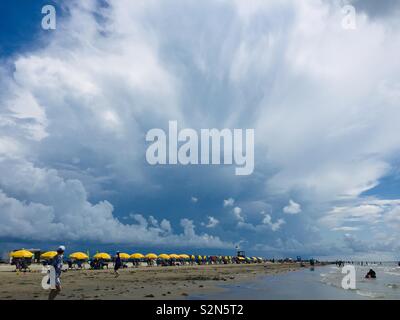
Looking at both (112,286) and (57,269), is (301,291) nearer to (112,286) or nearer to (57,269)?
(112,286)

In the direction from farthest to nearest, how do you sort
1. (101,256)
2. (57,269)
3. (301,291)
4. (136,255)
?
(136,255)
(101,256)
(301,291)
(57,269)

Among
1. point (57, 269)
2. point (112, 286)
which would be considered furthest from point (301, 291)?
point (57, 269)

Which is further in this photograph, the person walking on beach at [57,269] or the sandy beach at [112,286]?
the sandy beach at [112,286]

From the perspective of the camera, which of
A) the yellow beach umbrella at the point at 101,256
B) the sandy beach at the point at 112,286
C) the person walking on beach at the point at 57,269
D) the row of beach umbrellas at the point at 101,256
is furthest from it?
the yellow beach umbrella at the point at 101,256

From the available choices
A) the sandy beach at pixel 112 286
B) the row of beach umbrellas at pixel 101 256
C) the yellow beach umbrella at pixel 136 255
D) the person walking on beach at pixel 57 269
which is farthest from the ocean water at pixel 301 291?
the yellow beach umbrella at pixel 136 255

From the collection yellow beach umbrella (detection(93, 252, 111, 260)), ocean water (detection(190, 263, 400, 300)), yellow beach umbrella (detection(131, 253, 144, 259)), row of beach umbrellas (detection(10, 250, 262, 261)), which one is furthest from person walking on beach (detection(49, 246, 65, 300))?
yellow beach umbrella (detection(131, 253, 144, 259))

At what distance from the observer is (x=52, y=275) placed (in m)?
15.4

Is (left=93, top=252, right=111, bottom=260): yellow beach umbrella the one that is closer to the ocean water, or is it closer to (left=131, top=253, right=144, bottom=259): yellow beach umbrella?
(left=131, top=253, right=144, bottom=259): yellow beach umbrella

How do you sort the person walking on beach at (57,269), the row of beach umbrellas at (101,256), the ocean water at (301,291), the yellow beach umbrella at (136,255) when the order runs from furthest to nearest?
the yellow beach umbrella at (136,255), the row of beach umbrellas at (101,256), the ocean water at (301,291), the person walking on beach at (57,269)

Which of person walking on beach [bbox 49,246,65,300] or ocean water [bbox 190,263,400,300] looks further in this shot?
ocean water [bbox 190,263,400,300]

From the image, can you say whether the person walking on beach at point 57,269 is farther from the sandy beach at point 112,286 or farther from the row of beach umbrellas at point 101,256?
the row of beach umbrellas at point 101,256
